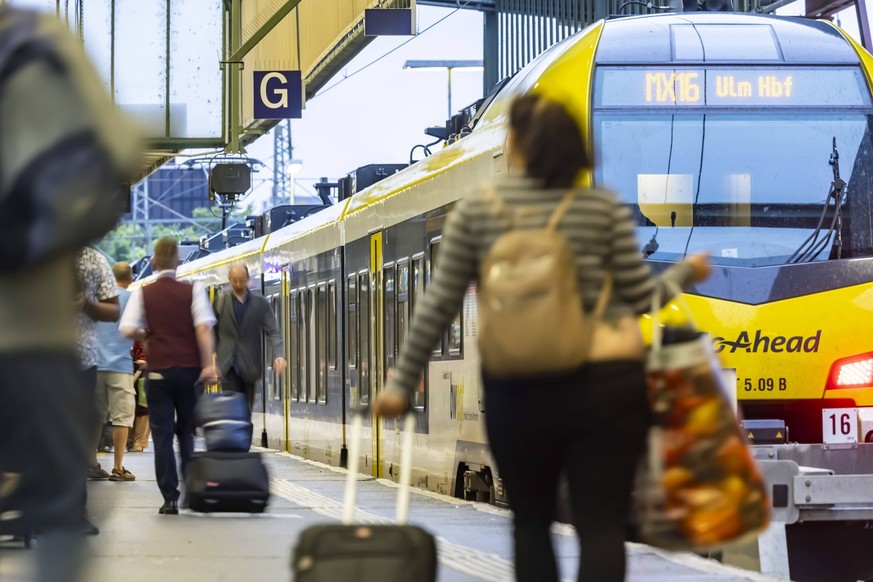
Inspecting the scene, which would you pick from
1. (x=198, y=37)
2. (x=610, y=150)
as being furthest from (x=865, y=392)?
(x=198, y=37)

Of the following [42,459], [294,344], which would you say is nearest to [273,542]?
[42,459]

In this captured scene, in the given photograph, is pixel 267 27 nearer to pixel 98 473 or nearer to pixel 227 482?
pixel 98 473

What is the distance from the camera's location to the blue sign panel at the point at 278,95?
18.8 meters

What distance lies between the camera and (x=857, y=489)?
955 cm

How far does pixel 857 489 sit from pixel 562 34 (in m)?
21.8

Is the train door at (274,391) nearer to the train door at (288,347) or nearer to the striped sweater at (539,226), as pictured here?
the train door at (288,347)

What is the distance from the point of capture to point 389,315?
16.1 m

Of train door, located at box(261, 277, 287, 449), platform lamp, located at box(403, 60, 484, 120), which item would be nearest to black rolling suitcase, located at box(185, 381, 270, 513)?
train door, located at box(261, 277, 287, 449)

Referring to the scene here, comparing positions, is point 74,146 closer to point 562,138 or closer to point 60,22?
point 60,22

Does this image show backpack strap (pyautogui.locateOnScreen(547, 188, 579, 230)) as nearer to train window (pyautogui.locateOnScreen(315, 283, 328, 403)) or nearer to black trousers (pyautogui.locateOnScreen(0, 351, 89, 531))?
black trousers (pyautogui.locateOnScreen(0, 351, 89, 531))

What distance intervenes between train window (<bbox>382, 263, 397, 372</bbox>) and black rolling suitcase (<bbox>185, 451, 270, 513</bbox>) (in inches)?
211

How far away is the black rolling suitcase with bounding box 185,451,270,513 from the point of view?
10.4 metres

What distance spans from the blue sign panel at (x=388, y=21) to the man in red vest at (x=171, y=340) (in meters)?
5.05

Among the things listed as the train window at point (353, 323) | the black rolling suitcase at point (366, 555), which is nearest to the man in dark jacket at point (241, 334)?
the train window at point (353, 323)
